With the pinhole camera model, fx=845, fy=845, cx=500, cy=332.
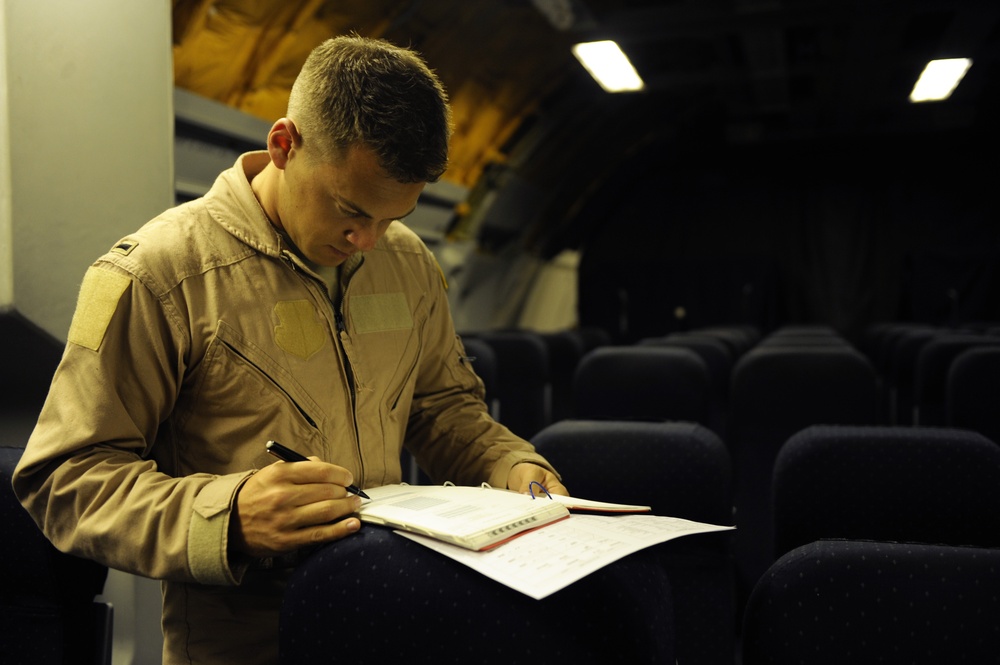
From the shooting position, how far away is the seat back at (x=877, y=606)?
1.19 meters

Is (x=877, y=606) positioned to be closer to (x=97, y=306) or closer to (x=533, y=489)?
(x=533, y=489)

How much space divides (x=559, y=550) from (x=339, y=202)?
698mm

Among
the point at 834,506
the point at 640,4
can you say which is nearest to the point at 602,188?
the point at 640,4

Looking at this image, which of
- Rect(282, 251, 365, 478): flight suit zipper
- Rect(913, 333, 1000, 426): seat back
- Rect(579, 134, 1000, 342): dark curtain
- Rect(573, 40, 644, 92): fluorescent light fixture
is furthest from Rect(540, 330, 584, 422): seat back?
Rect(579, 134, 1000, 342): dark curtain

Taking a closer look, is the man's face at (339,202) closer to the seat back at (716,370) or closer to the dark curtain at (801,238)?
the seat back at (716,370)

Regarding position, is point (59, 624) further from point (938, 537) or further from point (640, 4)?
point (640, 4)

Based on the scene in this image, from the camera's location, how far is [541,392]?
4.75 m

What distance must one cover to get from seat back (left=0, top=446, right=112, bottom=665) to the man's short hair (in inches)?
35.0

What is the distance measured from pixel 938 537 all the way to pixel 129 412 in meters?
1.60

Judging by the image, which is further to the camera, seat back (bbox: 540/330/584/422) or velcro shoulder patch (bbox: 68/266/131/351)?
seat back (bbox: 540/330/584/422)

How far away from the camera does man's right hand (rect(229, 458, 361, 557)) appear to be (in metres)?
1.20

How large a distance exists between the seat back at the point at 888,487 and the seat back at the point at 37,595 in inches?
57.5

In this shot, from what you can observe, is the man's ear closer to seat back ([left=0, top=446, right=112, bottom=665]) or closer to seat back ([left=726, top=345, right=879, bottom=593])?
seat back ([left=0, top=446, right=112, bottom=665])

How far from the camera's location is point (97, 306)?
1.31 m
